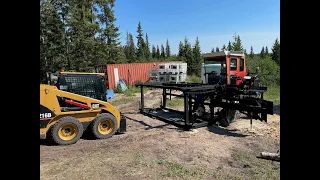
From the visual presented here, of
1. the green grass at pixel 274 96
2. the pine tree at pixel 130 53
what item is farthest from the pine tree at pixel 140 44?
the green grass at pixel 274 96

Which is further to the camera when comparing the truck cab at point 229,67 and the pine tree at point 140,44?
the pine tree at point 140,44

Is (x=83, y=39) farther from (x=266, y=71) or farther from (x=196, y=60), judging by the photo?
(x=266, y=71)

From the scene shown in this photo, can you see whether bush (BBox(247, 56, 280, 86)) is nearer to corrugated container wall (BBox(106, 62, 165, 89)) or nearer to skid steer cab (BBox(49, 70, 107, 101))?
corrugated container wall (BBox(106, 62, 165, 89))

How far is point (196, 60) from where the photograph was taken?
37.4 metres

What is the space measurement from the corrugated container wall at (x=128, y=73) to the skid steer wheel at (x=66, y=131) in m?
14.7

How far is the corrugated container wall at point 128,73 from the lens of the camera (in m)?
22.0

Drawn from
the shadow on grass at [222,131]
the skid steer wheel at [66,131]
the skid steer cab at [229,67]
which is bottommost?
the shadow on grass at [222,131]

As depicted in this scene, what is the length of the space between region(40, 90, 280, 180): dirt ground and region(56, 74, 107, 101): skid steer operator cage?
1.57 meters

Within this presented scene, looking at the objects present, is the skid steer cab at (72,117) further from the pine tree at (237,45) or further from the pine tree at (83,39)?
the pine tree at (237,45)

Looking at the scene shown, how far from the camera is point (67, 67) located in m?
25.6
